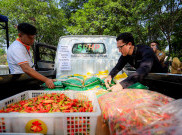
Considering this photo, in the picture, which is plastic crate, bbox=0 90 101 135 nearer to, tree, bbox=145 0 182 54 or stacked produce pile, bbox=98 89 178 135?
stacked produce pile, bbox=98 89 178 135

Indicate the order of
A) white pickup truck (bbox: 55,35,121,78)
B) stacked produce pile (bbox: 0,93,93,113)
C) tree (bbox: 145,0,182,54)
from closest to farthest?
1. stacked produce pile (bbox: 0,93,93,113)
2. white pickup truck (bbox: 55,35,121,78)
3. tree (bbox: 145,0,182,54)

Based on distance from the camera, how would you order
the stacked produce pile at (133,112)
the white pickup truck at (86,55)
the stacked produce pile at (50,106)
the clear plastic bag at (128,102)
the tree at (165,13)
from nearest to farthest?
the stacked produce pile at (133,112)
the clear plastic bag at (128,102)
the stacked produce pile at (50,106)
the white pickup truck at (86,55)
the tree at (165,13)

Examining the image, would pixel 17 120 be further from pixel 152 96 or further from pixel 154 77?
pixel 154 77

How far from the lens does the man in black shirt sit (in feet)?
5.63

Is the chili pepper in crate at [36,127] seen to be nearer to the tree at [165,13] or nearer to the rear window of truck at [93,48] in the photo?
the rear window of truck at [93,48]

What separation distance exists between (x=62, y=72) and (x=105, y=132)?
231 cm

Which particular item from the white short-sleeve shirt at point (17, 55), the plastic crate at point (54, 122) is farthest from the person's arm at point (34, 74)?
the plastic crate at point (54, 122)

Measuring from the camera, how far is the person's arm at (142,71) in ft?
5.44

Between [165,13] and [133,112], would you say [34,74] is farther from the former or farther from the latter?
[165,13]

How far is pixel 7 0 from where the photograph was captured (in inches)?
482

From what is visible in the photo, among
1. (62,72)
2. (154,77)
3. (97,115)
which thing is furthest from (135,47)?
(62,72)

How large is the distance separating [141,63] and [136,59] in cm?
49

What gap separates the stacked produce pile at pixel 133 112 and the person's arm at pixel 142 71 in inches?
17.3

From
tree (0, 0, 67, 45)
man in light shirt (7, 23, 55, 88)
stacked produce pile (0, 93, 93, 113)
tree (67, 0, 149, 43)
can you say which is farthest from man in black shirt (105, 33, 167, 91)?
tree (0, 0, 67, 45)
